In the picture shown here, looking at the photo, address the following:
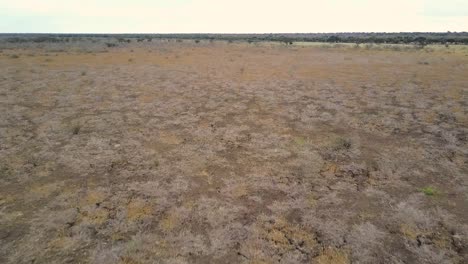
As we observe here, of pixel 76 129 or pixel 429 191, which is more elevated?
pixel 76 129

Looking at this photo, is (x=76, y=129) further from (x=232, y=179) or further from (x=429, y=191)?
(x=429, y=191)

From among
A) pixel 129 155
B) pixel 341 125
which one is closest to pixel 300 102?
pixel 341 125

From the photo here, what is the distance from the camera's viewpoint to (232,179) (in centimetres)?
676

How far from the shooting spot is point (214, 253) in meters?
4.57

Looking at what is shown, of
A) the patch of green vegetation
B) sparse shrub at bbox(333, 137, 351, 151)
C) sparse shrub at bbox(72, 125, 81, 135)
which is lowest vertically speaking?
the patch of green vegetation

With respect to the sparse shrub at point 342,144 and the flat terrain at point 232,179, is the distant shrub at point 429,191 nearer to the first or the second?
the flat terrain at point 232,179

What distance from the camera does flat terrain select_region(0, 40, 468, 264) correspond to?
472 cm

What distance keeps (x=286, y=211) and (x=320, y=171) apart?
188 centimetres

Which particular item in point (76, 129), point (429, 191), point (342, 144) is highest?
point (76, 129)

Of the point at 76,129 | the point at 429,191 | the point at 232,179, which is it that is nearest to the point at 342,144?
the point at 429,191

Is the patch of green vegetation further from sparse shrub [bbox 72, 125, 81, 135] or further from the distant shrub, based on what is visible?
sparse shrub [bbox 72, 125, 81, 135]

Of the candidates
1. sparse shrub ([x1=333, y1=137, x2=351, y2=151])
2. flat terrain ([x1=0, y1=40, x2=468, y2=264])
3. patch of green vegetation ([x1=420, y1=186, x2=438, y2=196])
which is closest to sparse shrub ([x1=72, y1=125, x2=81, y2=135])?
flat terrain ([x1=0, y1=40, x2=468, y2=264])

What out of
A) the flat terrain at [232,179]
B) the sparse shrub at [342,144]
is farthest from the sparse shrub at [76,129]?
the sparse shrub at [342,144]

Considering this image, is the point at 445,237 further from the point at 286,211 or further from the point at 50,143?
the point at 50,143
